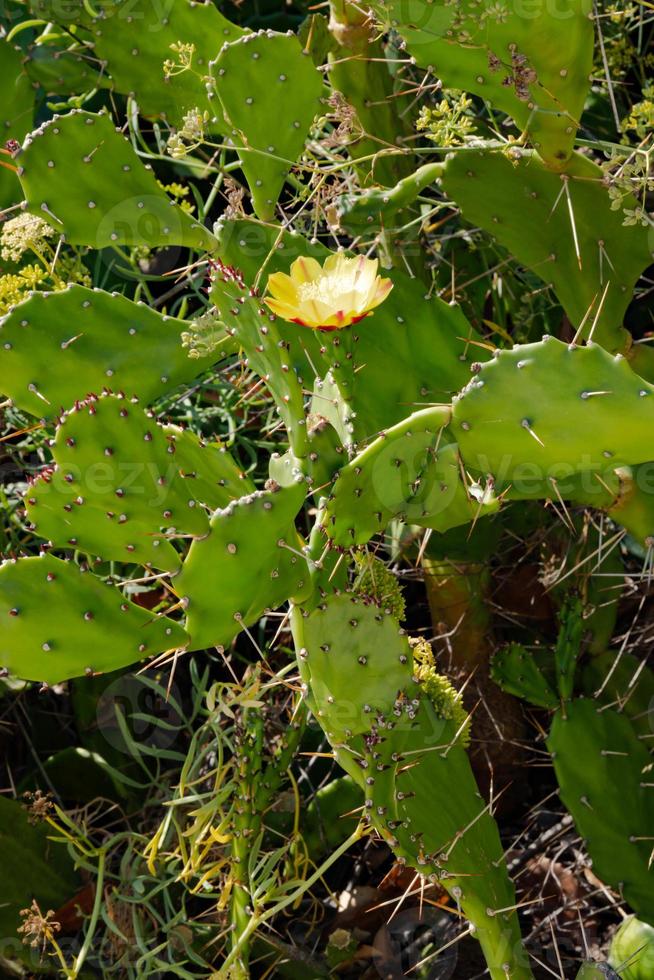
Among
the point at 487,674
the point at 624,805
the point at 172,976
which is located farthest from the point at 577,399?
the point at 172,976

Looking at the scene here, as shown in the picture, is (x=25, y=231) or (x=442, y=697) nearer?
(x=442, y=697)

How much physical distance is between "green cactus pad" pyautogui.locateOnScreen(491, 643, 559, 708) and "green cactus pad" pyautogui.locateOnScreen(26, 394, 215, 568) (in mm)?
601

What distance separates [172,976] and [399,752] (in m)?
0.65

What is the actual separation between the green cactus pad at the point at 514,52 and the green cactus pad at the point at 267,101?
0.18 m

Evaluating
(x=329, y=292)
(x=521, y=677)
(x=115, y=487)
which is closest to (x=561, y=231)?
(x=329, y=292)

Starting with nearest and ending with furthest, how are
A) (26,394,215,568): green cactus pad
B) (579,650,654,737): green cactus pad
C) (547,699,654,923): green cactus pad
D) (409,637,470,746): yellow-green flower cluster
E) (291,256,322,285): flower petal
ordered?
1. (26,394,215,568): green cactus pad
2. (291,256,322,285): flower petal
3. (409,637,470,746): yellow-green flower cluster
4. (547,699,654,923): green cactus pad
5. (579,650,654,737): green cactus pad

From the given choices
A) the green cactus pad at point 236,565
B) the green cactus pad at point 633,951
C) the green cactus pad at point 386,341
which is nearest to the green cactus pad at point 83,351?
the green cactus pad at point 386,341

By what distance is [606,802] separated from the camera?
1.37 meters

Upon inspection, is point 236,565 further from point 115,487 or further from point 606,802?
point 606,802

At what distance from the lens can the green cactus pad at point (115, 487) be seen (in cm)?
92

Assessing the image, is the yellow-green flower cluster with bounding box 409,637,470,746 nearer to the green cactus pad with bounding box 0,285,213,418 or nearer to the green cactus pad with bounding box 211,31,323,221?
the green cactus pad with bounding box 0,285,213,418

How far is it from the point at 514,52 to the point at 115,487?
610 mm

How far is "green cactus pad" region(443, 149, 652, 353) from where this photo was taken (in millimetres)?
1286

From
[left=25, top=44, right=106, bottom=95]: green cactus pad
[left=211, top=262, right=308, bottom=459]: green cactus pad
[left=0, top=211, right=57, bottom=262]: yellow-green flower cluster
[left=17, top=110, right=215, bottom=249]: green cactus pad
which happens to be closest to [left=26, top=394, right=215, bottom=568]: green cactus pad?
[left=211, top=262, right=308, bottom=459]: green cactus pad
